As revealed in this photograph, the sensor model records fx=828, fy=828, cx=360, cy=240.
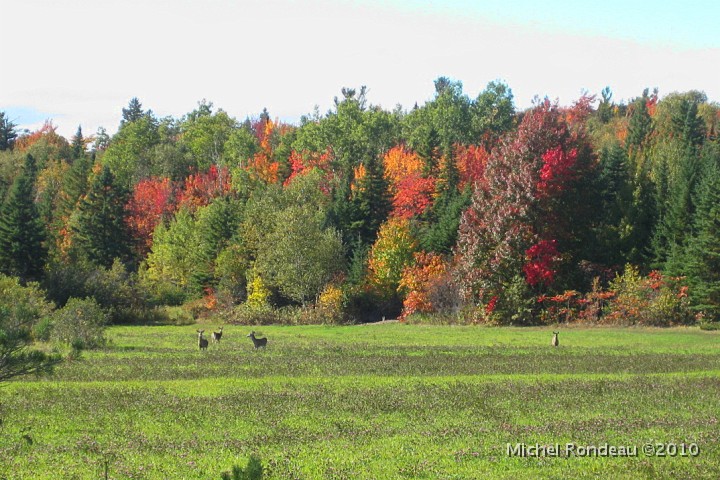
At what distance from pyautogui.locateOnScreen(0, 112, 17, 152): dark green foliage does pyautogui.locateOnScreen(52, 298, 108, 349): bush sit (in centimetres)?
12183

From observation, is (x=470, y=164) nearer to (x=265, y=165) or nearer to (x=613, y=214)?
(x=613, y=214)

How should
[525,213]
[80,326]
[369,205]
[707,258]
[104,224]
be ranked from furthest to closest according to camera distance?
[104,224]
[369,205]
[525,213]
[707,258]
[80,326]

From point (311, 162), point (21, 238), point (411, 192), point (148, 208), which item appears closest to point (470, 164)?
point (411, 192)

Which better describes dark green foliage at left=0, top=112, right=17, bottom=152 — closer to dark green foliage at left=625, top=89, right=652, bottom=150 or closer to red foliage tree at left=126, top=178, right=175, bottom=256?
red foliage tree at left=126, top=178, right=175, bottom=256

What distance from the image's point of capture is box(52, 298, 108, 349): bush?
132ft

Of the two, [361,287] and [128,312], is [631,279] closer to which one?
[361,287]

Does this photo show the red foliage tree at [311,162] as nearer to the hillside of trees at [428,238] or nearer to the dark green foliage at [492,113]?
the hillside of trees at [428,238]

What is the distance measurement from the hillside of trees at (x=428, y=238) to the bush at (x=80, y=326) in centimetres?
1071

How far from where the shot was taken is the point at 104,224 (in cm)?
9075

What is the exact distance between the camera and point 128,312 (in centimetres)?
6900

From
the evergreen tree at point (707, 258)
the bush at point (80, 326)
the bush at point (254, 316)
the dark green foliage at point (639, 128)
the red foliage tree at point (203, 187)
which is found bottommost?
the bush at point (254, 316)

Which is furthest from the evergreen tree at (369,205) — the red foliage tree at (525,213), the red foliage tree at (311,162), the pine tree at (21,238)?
the pine tree at (21,238)

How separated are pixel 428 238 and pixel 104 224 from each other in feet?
120

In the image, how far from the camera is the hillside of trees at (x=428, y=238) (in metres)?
64.1
